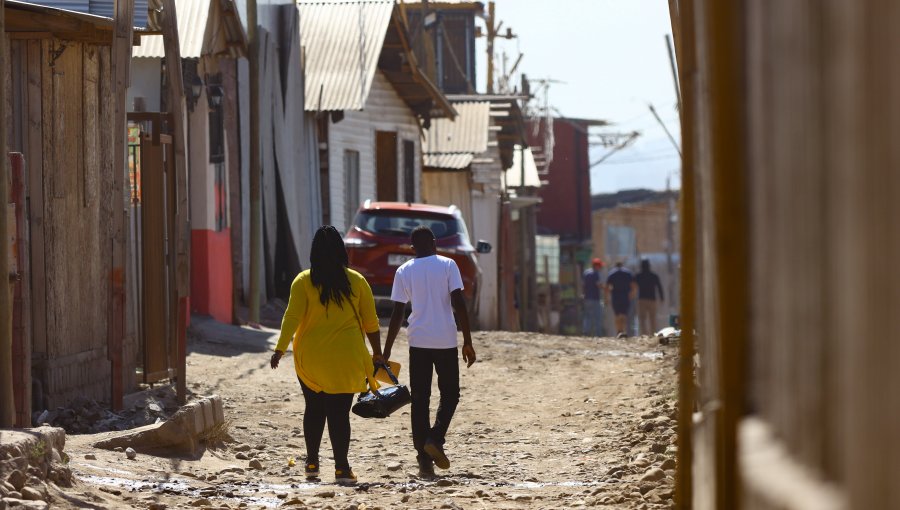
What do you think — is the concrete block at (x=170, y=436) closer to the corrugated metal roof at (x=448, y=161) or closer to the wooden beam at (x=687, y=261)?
the wooden beam at (x=687, y=261)

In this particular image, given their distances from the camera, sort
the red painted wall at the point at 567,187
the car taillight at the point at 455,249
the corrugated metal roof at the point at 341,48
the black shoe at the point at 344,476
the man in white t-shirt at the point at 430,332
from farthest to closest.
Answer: the red painted wall at the point at 567,187
the corrugated metal roof at the point at 341,48
the car taillight at the point at 455,249
the man in white t-shirt at the point at 430,332
the black shoe at the point at 344,476

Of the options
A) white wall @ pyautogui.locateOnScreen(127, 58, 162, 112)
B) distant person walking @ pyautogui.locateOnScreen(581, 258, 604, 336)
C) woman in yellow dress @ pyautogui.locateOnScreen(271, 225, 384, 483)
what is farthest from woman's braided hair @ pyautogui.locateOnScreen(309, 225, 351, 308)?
distant person walking @ pyautogui.locateOnScreen(581, 258, 604, 336)

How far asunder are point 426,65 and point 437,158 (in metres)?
2.21

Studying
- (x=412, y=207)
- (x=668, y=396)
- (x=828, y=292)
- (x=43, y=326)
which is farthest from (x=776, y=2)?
(x=412, y=207)

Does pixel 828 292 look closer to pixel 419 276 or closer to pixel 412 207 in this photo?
pixel 419 276

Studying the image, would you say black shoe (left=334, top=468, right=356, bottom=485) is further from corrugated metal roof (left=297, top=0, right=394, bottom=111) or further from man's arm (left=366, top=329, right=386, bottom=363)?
corrugated metal roof (left=297, top=0, right=394, bottom=111)

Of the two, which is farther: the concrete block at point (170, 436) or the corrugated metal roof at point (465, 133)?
the corrugated metal roof at point (465, 133)

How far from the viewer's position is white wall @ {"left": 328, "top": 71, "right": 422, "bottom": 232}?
2470 centimetres

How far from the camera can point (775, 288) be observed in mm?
1799

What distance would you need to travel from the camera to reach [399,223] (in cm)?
1853

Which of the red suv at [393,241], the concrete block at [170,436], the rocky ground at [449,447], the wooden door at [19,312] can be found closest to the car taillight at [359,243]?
the red suv at [393,241]

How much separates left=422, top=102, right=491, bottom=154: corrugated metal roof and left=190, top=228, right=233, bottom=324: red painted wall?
13810 millimetres

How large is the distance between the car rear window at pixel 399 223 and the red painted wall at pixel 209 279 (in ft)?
6.49

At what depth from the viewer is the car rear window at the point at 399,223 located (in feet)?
60.5
